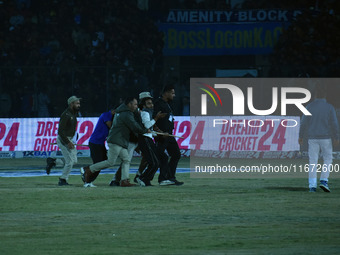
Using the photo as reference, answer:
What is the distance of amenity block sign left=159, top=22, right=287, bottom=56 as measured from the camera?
112ft

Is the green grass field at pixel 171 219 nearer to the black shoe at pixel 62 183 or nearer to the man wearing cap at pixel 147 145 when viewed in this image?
the black shoe at pixel 62 183

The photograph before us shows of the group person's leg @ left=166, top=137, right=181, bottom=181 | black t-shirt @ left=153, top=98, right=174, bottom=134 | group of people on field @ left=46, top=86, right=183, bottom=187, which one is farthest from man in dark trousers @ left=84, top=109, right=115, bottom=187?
person's leg @ left=166, top=137, right=181, bottom=181

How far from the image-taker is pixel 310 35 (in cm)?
3269

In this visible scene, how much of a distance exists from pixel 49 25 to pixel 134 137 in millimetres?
17778

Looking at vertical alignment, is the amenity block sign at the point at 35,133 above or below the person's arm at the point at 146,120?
below

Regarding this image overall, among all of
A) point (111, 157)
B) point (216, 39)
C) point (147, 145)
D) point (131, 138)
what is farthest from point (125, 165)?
point (216, 39)

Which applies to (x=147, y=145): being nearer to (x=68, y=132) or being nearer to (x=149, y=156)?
(x=149, y=156)

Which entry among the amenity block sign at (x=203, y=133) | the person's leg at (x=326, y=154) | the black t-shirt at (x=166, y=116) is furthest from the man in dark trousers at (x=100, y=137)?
the amenity block sign at (x=203, y=133)

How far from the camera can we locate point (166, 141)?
18438 millimetres

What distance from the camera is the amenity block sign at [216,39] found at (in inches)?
1340

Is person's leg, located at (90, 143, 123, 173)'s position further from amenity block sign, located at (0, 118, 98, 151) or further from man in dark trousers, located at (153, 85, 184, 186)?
amenity block sign, located at (0, 118, 98, 151)

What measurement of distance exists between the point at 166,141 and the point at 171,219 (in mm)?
5901

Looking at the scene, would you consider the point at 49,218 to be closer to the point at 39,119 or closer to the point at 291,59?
the point at 39,119

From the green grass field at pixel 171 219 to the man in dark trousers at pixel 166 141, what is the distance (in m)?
0.50
